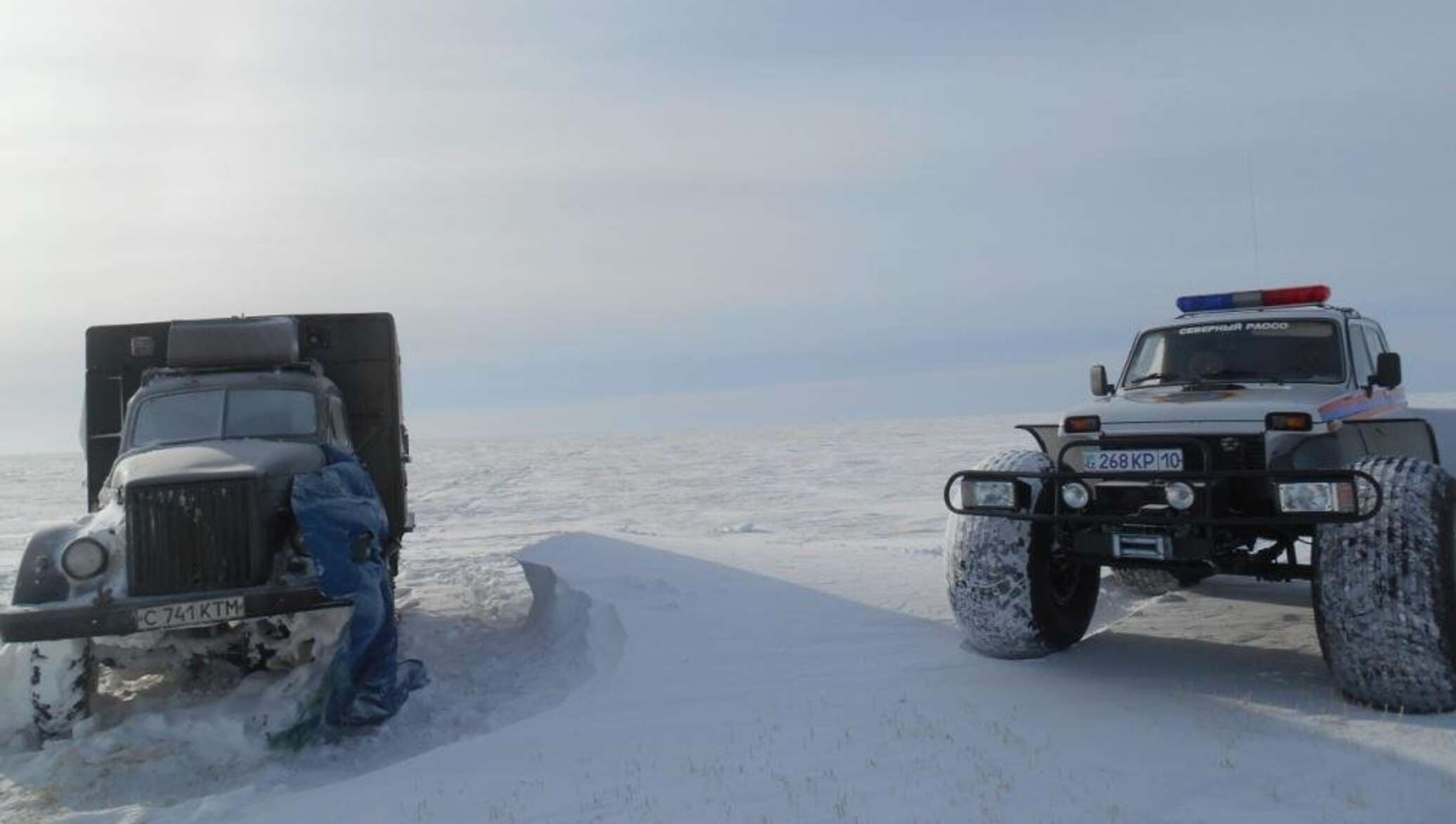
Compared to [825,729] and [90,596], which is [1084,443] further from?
[90,596]

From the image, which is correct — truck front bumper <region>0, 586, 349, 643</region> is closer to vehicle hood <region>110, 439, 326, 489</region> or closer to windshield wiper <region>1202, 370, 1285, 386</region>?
vehicle hood <region>110, 439, 326, 489</region>

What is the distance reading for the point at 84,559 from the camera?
723cm

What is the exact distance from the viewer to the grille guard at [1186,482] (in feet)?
18.0

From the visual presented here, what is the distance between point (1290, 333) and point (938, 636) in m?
3.34

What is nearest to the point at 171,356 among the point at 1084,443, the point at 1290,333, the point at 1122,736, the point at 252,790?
the point at 252,790

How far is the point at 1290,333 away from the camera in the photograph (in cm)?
Answer: 770

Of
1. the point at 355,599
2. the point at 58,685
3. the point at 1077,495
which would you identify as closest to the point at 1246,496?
the point at 1077,495

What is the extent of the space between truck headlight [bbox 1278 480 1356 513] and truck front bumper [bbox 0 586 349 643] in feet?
19.0

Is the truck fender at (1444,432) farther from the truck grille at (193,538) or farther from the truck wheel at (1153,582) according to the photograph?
the truck grille at (193,538)

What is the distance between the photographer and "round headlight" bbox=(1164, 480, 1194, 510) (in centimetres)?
599

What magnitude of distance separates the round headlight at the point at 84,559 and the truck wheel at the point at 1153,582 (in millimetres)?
8343

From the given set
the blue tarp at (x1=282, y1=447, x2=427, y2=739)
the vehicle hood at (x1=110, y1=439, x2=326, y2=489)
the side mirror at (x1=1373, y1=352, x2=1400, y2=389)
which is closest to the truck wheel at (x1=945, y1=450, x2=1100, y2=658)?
the side mirror at (x1=1373, y1=352, x2=1400, y2=389)

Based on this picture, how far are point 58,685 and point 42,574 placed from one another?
74 centimetres

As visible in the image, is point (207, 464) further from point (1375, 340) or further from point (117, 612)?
point (1375, 340)
